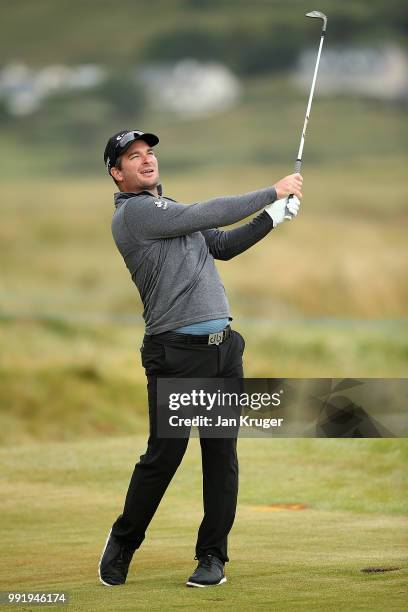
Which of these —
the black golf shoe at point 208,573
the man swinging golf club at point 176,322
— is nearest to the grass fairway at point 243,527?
the black golf shoe at point 208,573

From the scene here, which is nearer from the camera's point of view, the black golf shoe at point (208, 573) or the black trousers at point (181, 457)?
the black golf shoe at point (208, 573)

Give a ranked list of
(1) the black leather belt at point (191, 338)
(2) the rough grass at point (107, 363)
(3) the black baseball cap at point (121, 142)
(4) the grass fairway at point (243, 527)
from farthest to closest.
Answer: (2) the rough grass at point (107, 363) → (3) the black baseball cap at point (121, 142) → (1) the black leather belt at point (191, 338) → (4) the grass fairway at point (243, 527)

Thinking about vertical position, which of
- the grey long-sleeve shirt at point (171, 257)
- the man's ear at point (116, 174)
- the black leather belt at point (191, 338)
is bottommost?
Answer: the black leather belt at point (191, 338)

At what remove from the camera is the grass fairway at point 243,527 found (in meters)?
4.85

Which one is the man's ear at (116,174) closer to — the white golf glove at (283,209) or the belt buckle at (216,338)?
the white golf glove at (283,209)

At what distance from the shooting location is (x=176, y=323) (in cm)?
515

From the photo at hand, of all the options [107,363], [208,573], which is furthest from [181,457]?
[107,363]

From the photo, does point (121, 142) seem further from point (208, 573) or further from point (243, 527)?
point (243, 527)

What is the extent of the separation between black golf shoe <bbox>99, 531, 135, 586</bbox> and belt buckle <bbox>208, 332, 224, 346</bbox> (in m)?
0.90

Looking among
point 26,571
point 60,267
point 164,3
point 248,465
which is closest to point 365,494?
point 248,465

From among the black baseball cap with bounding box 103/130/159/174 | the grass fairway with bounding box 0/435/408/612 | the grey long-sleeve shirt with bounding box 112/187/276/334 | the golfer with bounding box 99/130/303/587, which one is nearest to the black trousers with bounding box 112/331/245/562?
the golfer with bounding box 99/130/303/587

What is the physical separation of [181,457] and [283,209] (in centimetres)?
107

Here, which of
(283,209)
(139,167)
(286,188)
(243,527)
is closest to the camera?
(286,188)

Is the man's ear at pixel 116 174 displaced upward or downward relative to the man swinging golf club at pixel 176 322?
upward
